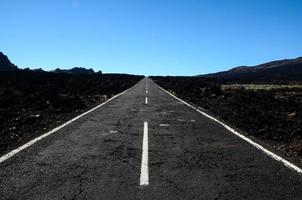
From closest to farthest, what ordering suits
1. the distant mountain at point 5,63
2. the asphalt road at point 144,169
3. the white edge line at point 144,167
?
the asphalt road at point 144,169
the white edge line at point 144,167
the distant mountain at point 5,63

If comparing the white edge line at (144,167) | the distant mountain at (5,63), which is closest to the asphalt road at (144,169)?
the white edge line at (144,167)

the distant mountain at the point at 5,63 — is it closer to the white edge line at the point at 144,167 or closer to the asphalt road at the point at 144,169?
the asphalt road at the point at 144,169

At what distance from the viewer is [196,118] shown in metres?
15.7

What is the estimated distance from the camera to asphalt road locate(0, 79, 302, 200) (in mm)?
6039

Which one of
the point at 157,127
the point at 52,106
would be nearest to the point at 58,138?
the point at 157,127

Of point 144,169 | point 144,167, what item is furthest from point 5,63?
point 144,169

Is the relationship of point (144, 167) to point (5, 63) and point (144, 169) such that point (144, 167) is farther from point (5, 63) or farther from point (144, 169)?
point (5, 63)

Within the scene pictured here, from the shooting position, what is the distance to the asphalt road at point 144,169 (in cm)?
604

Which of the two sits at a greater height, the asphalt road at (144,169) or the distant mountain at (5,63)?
the distant mountain at (5,63)

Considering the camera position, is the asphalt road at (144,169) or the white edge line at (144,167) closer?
the asphalt road at (144,169)

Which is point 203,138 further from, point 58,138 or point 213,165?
point 58,138

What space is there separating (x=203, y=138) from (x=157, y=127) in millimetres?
2441

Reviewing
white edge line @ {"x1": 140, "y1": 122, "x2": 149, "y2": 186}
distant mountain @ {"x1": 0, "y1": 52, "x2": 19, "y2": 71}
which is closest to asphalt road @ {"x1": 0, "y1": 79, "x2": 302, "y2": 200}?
white edge line @ {"x1": 140, "y1": 122, "x2": 149, "y2": 186}

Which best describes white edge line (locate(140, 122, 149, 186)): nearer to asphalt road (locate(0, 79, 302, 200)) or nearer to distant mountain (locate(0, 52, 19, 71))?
asphalt road (locate(0, 79, 302, 200))
